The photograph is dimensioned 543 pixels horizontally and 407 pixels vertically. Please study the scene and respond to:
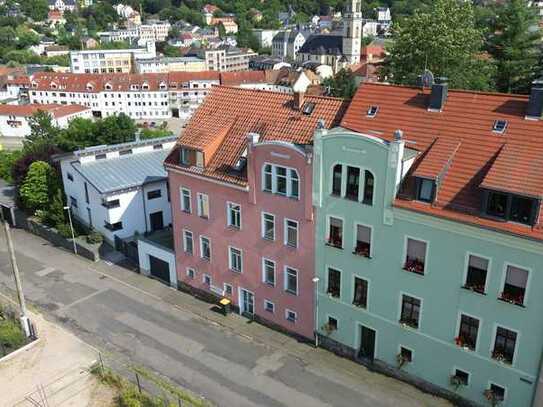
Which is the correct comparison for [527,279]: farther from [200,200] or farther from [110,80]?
[110,80]

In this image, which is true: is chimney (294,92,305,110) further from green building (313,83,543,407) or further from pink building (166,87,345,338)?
green building (313,83,543,407)

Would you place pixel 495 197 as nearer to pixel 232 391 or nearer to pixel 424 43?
pixel 232 391

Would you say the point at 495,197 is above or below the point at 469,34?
below

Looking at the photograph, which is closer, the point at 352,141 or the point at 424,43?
the point at 352,141

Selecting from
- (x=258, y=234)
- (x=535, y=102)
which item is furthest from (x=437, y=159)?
(x=258, y=234)

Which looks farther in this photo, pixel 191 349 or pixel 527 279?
pixel 191 349

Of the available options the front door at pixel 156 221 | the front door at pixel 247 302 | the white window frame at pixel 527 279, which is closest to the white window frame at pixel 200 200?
the front door at pixel 247 302

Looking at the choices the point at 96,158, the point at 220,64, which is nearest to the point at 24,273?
the point at 96,158
